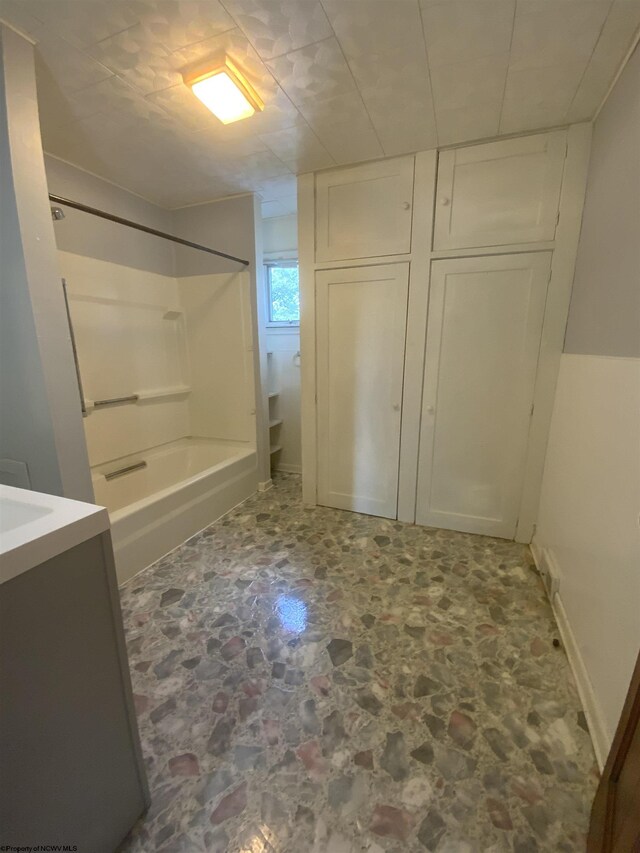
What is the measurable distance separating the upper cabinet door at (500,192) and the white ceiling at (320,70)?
0.09m

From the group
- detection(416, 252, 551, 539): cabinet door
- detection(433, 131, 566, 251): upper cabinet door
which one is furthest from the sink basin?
detection(433, 131, 566, 251): upper cabinet door

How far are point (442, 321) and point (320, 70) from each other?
1.35 metres

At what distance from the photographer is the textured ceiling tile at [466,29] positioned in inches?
44.8

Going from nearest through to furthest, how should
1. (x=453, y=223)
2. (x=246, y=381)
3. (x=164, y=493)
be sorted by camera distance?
(x=453, y=223) < (x=164, y=493) < (x=246, y=381)

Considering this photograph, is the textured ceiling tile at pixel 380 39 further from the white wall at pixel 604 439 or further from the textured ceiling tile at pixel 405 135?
the white wall at pixel 604 439

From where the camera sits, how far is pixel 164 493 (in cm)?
215

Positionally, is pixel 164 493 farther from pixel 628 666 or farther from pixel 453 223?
pixel 453 223

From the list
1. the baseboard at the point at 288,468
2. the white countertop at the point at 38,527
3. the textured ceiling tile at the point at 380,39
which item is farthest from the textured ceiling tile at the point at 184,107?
the baseboard at the point at 288,468

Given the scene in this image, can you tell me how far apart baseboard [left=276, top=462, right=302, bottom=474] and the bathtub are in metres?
0.61

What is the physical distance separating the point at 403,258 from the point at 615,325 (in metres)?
1.24

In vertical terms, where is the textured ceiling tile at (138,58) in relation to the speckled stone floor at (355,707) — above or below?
above

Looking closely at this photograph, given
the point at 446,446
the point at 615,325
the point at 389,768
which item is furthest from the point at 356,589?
the point at 615,325

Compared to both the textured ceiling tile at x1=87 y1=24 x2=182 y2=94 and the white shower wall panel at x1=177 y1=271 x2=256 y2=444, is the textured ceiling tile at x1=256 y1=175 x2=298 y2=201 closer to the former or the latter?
the white shower wall panel at x1=177 y1=271 x2=256 y2=444

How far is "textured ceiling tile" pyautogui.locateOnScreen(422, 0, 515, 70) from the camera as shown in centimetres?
114
